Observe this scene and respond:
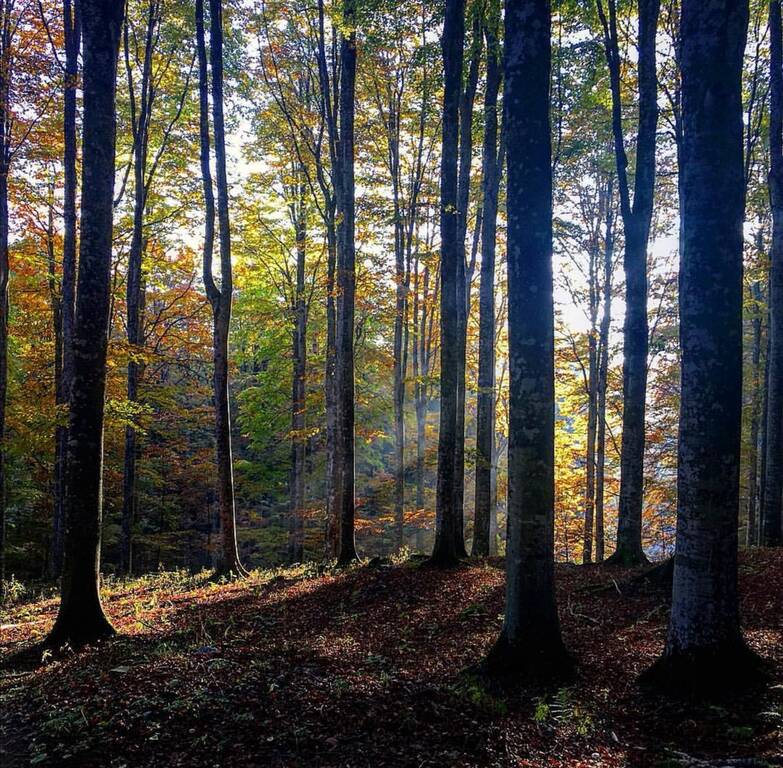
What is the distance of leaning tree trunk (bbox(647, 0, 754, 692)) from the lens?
13.5 ft

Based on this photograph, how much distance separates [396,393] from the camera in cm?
1978

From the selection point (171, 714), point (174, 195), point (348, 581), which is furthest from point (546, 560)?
point (174, 195)

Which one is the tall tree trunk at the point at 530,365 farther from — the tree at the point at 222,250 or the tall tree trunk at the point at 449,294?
the tree at the point at 222,250

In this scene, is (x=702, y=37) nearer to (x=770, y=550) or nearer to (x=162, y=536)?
(x=770, y=550)

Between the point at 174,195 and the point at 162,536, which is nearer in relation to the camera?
the point at 174,195

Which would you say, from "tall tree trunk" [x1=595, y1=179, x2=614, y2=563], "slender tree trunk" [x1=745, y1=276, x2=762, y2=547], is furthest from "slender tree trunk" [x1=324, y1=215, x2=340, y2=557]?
"slender tree trunk" [x1=745, y1=276, x2=762, y2=547]

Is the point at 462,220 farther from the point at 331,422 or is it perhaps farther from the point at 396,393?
the point at 396,393

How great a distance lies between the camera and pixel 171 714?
13.3ft

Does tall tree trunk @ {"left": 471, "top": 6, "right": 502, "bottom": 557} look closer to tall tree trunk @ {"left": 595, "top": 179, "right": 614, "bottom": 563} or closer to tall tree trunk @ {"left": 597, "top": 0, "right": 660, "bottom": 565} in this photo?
tall tree trunk @ {"left": 597, "top": 0, "right": 660, "bottom": 565}

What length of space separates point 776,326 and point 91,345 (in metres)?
12.9

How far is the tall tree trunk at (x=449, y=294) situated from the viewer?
10.1m

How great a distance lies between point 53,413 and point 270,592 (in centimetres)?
755

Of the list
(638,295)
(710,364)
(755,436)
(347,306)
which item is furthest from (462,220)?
(755,436)

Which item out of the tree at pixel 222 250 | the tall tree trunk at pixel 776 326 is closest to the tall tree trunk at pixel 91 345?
the tree at pixel 222 250
